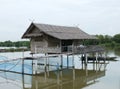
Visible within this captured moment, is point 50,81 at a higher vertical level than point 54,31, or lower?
lower

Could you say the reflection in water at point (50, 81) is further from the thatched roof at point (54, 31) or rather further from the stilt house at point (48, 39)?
the thatched roof at point (54, 31)

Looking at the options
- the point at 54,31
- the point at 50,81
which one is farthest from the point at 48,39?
the point at 50,81

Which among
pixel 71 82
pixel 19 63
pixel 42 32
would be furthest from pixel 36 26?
pixel 71 82

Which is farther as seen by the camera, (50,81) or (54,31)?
(54,31)

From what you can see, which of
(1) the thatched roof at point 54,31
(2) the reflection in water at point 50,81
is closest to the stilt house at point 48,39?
(1) the thatched roof at point 54,31

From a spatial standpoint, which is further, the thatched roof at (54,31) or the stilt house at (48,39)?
the thatched roof at (54,31)

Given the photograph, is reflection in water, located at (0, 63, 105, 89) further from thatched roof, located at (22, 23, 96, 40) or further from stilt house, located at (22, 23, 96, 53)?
thatched roof, located at (22, 23, 96, 40)

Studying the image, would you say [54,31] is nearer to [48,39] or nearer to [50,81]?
[48,39]

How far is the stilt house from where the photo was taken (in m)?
26.7

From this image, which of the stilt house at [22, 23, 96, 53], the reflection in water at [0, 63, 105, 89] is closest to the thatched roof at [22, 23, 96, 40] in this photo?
the stilt house at [22, 23, 96, 53]

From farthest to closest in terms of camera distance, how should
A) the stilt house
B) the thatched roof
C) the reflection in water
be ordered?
the thatched roof, the stilt house, the reflection in water

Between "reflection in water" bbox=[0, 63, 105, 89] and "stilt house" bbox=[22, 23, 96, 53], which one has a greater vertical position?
"stilt house" bbox=[22, 23, 96, 53]

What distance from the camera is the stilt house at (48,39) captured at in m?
26.7

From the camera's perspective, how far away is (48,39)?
2731 centimetres
